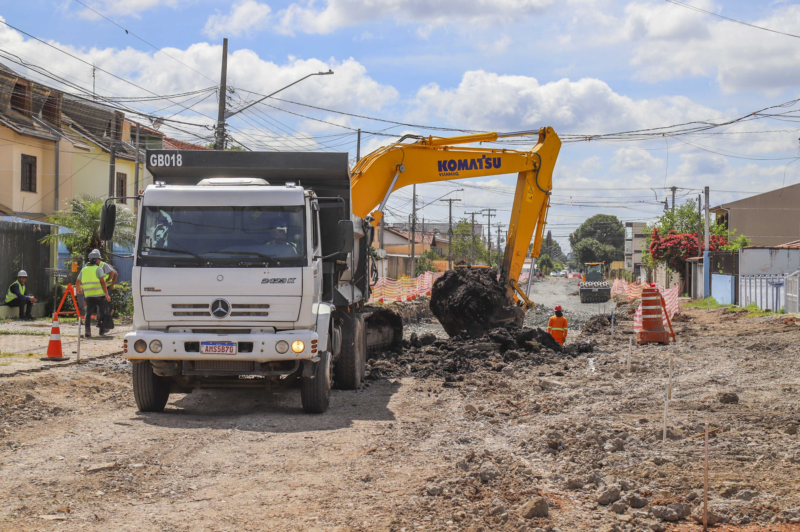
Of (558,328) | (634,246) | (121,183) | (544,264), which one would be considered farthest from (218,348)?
(544,264)

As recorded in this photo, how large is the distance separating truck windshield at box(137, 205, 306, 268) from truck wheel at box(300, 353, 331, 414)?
4.57 feet

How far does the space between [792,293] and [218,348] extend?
2364 centimetres

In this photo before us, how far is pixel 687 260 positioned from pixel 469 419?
39.1m

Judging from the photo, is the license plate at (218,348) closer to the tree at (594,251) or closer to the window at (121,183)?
the window at (121,183)

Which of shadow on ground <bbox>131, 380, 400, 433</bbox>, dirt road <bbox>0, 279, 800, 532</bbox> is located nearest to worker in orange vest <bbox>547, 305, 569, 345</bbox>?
dirt road <bbox>0, 279, 800, 532</bbox>

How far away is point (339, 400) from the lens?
35.2 ft

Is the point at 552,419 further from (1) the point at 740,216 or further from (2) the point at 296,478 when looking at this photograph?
(1) the point at 740,216

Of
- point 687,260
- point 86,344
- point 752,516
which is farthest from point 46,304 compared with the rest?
point 687,260

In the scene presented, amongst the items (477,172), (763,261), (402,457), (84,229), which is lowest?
(402,457)

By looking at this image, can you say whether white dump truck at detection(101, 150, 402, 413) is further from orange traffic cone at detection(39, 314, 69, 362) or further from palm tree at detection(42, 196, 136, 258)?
palm tree at detection(42, 196, 136, 258)

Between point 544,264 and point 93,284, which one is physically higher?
point 544,264

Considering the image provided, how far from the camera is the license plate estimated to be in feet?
28.3

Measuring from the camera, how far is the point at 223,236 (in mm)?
8859

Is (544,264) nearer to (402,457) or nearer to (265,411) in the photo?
(265,411)
